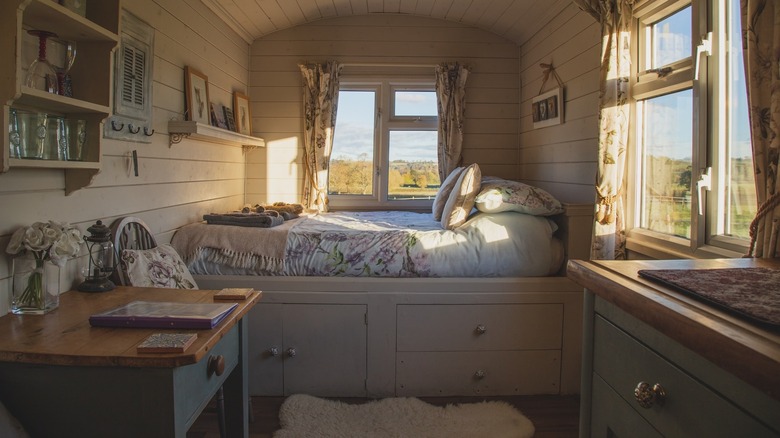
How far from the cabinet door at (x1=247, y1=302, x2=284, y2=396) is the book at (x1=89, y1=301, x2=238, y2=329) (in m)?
1.17

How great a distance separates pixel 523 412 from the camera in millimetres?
2414

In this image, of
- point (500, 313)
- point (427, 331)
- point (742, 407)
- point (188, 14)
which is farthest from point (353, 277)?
point (742, 407)

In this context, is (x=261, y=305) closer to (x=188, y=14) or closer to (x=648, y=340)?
(x=188, y=14)

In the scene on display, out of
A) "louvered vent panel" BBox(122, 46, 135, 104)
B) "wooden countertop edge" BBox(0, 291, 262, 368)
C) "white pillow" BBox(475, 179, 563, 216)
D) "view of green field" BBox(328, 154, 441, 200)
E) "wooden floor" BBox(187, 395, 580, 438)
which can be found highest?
"louvered vent panel" BBox(122, 46, 135, 104)

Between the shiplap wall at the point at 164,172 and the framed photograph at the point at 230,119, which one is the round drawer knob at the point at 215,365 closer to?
the shiplap wall at the point at 164,172

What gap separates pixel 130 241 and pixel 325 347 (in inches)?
41.0

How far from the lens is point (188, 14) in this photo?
9.32 ft

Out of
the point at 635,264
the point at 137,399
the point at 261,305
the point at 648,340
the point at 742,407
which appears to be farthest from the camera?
the point at 261,305

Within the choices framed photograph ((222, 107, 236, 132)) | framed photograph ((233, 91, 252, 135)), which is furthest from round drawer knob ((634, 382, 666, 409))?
framed photograph ((233, 91, 252, 135))

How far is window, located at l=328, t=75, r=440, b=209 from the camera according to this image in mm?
4180

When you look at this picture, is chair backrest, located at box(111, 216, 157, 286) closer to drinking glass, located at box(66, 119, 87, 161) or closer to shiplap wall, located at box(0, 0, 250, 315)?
shiplap wall, located at box(0, 0, 250, 315)

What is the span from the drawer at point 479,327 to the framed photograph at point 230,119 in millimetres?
1886

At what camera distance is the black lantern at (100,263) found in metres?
1.69

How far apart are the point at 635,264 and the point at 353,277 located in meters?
1.60
